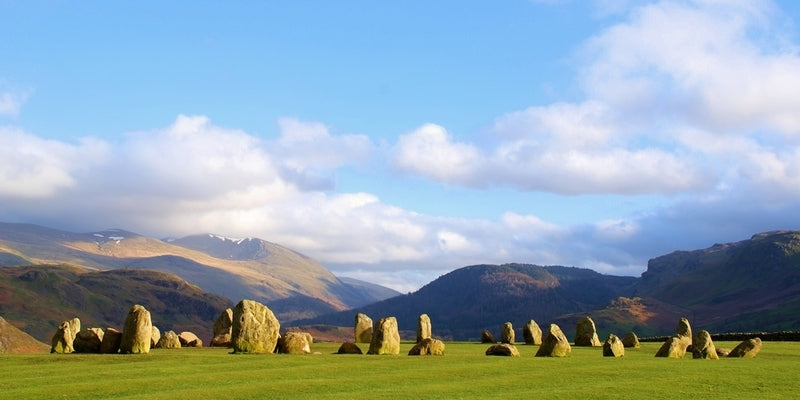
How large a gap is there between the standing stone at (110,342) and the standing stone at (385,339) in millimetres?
12667

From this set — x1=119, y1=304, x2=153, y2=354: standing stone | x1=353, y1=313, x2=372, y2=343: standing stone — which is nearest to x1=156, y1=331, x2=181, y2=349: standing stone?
x1=119, y1=304, x2=153, y2=354: standing stone

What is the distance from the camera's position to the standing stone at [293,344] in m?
37.8

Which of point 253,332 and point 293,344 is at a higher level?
point 253,332

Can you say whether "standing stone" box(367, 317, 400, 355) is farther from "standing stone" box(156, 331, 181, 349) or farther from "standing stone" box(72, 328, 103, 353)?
"standing stone" box(156, 331, 181, 349)

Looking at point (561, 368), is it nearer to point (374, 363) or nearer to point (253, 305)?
point (374, 363)

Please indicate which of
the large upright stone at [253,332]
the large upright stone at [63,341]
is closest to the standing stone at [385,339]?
the large upright stone at [253,332]

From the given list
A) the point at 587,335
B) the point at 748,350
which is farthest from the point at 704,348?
the point at 587,335

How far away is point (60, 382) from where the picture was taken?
25250 mm

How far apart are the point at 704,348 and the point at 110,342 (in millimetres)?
28224

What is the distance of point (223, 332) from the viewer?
49.8 m

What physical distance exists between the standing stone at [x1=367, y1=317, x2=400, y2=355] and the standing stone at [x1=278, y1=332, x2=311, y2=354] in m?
3.33

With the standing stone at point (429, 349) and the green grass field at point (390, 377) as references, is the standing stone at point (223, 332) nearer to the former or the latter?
the green grass field at point (390, 377)

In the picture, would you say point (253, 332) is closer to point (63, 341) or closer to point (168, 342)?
point (168, 342)

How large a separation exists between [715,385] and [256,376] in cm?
1479
